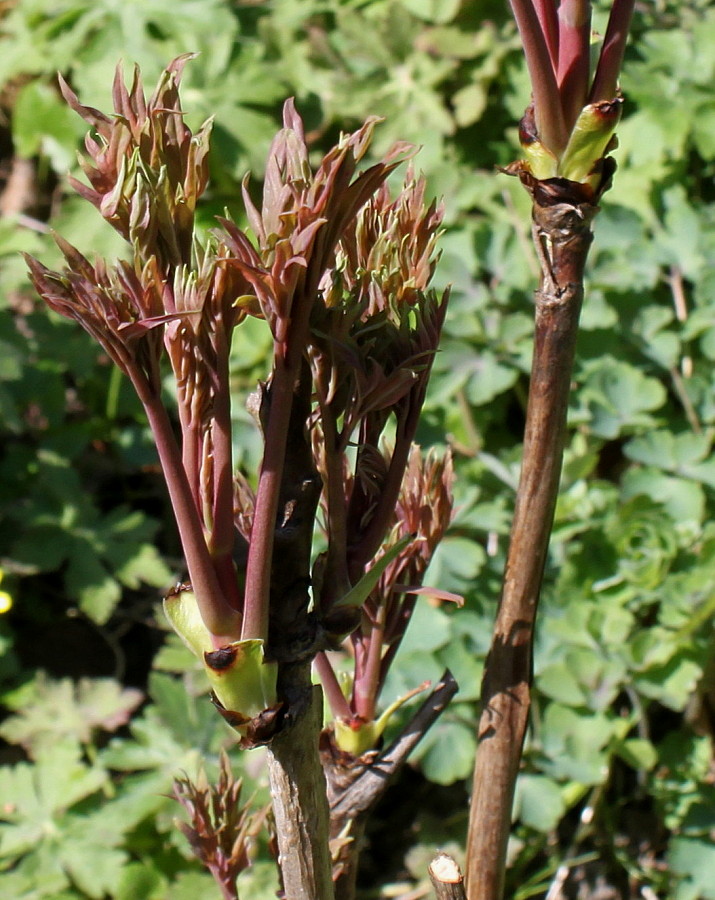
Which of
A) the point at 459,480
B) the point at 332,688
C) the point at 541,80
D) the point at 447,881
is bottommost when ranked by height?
the point at 447,881

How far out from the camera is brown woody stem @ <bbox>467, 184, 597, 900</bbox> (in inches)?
25.1

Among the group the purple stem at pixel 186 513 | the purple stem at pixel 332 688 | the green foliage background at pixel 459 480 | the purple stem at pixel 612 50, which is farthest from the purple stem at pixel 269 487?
the green foliage background at pixel 459 480

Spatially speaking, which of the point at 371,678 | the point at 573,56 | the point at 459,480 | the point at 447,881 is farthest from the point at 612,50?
the point at 459,480

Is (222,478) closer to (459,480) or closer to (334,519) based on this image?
(334,519)

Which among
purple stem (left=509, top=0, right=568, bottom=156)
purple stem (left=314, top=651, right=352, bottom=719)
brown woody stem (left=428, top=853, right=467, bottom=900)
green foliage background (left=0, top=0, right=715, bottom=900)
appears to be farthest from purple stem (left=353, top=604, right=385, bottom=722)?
green foliage background (left=0, top=0, right=715, bottom=900)

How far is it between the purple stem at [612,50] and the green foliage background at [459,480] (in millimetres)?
1039

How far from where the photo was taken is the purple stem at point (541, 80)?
0.58m

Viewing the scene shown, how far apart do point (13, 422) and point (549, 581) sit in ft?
4.15

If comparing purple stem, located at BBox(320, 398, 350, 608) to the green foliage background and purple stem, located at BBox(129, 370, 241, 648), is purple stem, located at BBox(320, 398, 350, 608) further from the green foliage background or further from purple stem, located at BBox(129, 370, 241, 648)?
the green foliage background

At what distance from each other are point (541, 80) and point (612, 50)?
5 cm

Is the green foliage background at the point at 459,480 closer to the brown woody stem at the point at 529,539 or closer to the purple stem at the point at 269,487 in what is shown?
the brown woody stem at the point at 529,539

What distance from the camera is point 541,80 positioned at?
59 centimetres

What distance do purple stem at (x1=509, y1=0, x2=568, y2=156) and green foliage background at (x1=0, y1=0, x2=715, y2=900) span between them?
3.39ft

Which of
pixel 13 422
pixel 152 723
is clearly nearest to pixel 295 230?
pixel 152 723
